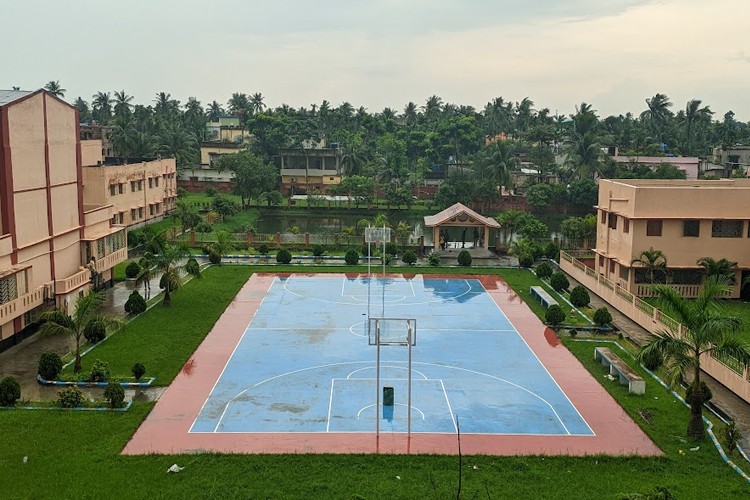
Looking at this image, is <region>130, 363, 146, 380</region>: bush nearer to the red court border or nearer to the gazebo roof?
the red court border

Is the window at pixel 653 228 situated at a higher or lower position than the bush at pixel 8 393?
higher

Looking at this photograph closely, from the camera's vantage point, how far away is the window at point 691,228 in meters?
33.5

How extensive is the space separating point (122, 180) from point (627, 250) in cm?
3148

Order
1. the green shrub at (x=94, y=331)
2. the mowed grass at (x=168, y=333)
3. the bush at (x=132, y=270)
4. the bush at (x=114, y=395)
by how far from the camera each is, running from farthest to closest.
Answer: the bush at (x=132, y=270)
the green shrub at (x=94, y=331)
the mowed grass at (x=168, y=333)
the bush at (x=114, y=395)

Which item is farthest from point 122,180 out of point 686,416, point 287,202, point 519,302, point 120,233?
point 686,416

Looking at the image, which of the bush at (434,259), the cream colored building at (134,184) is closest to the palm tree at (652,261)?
the bush at (434,259)

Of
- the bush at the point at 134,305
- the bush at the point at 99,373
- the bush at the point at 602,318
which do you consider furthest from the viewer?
the bush at the point at 134,305

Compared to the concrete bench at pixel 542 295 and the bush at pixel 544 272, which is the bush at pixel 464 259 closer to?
the bush at pixel 544 272

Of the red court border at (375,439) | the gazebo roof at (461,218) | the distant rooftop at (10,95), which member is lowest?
the red court border at (375,439)

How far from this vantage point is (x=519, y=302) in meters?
34.2

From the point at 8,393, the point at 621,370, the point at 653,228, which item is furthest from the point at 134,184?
the point at 621,370

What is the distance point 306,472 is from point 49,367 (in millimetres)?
9396

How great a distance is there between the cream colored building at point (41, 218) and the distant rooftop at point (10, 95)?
3 cm

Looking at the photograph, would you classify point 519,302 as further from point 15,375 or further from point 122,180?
point 122,180
